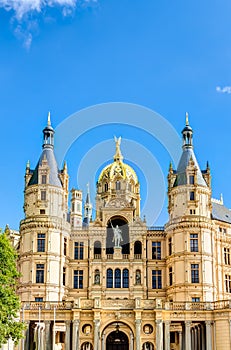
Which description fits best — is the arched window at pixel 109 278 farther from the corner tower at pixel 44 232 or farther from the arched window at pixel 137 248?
the corner tower at pixel 44 232

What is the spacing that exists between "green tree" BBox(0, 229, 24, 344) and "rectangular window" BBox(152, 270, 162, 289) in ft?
103

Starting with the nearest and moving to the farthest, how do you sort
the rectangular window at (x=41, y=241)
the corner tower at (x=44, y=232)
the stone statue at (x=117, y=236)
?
the corner tower at (x=44, y=232) → the rectangular window at (x=41, y=241) → the stone statue at (x=117, y=236)

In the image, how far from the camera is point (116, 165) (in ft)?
306

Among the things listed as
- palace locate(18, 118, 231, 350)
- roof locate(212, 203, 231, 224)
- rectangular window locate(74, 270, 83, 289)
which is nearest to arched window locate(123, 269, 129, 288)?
palace locate(18, 118, 231, 350)

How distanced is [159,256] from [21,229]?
19.0 meters

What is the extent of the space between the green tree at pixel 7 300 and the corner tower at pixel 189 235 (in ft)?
97.5

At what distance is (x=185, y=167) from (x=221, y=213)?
10264 millimetres

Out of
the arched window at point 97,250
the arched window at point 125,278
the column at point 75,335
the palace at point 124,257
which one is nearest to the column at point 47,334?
the palace at point 124,257

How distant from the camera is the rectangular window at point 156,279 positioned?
3007 inches

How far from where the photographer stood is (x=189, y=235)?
73625 mm

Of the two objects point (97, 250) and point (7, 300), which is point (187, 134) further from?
point (7, 300)

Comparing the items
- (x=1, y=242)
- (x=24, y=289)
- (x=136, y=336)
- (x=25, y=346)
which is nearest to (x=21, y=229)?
(x=24, y=289)

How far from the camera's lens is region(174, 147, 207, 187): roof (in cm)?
7725

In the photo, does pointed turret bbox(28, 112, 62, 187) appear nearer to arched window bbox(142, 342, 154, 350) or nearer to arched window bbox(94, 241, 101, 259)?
arched window bbox(94, 241, 101, 259)
